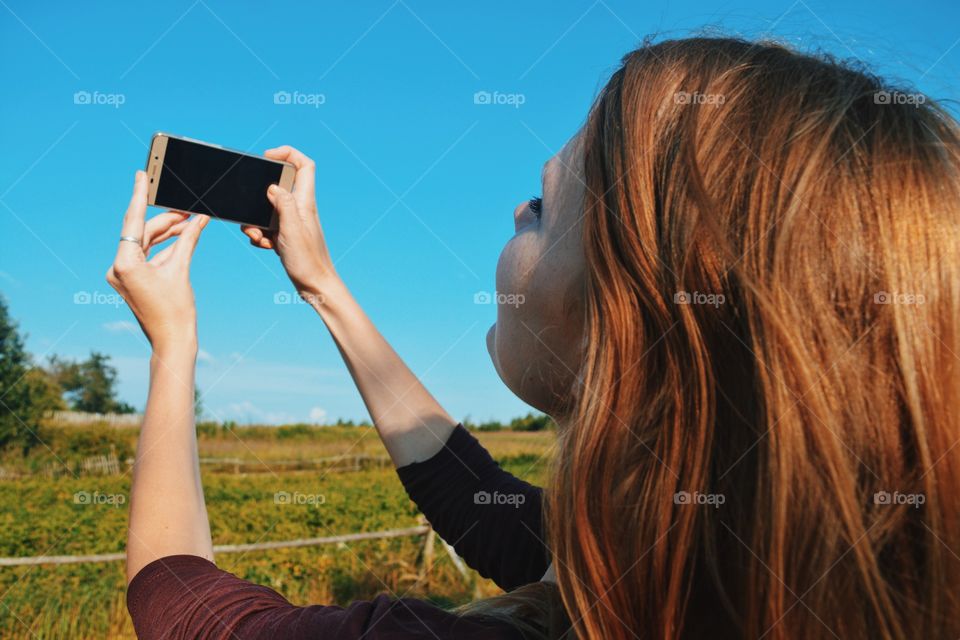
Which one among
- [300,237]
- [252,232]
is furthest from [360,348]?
[252,232]

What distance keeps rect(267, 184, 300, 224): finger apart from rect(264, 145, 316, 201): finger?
6cm

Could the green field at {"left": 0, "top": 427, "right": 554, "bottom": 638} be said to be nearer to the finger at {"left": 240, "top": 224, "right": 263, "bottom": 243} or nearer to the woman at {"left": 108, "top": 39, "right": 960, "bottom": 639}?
the woman at {"left": 108, "top": 39, "right": 960, "bottom": 639}

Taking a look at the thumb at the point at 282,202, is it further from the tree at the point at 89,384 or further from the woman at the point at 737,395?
the tree at the point at 89,384

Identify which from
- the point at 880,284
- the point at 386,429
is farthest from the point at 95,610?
the point at 880,284

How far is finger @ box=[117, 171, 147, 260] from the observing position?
1618 millimetres

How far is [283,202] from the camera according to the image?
2.01 metres

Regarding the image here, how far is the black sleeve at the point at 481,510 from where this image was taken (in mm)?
1991

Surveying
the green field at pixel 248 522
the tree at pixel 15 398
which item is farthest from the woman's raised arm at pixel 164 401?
the tree at pixel 15 398

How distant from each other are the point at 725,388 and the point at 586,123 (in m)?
0.65

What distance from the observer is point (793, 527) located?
1061 mm

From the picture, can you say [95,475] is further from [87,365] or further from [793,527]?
[793,527]

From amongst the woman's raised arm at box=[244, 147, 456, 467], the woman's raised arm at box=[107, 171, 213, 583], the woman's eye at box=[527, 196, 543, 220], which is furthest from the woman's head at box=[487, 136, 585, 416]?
the woman's raised arm at box=[107, 171, 213, 583]

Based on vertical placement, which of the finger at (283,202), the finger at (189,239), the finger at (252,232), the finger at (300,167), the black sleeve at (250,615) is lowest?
the black sleeve at (250,615)

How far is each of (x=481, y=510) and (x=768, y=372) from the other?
1.14 m
